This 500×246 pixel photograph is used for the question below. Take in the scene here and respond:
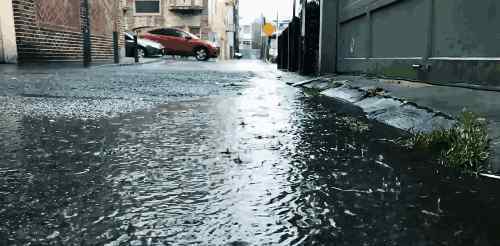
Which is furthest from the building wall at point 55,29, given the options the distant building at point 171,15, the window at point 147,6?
the window at point 147,6

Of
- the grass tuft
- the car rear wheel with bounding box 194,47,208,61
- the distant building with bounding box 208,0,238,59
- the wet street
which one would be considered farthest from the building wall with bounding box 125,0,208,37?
the grass tuft

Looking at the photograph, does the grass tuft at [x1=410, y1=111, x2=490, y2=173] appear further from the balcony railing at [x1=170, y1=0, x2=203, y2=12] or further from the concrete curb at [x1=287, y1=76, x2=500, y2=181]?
the balcony railing at [x1=170, y1=0, x2=203, y2=12]

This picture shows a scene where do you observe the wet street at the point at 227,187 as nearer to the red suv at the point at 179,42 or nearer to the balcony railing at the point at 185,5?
the red suv at the point at 179,42

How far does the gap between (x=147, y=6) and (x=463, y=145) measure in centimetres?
4199

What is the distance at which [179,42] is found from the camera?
2731 centimetres

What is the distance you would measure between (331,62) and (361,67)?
5.52 feet

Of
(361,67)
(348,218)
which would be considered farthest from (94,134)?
(361,67)

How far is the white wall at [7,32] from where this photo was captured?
9836 mm

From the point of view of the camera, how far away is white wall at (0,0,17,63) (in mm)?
9836

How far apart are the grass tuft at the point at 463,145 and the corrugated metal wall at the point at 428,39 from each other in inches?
61.9

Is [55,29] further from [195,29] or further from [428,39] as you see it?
[195,29]

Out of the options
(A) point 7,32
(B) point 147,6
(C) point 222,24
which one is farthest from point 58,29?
(C) point 222,24

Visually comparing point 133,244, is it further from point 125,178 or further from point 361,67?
point 361,67

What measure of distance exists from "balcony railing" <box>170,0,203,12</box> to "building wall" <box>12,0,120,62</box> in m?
23.8
